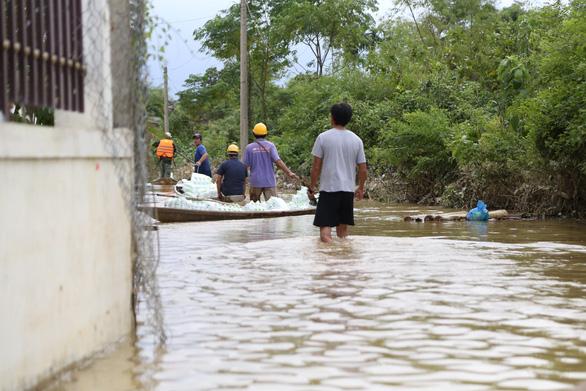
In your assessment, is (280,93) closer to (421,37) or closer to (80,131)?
(421,37)

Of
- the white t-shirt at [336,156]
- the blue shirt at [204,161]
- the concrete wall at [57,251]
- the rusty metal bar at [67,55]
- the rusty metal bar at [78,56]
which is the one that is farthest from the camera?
the blue shirt at [204,161]

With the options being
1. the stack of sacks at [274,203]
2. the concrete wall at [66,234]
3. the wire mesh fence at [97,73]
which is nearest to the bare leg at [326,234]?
A: the wire mesh fence at [97,73]

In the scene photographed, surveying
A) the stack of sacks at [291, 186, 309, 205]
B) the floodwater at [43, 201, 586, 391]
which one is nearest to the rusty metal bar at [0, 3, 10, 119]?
the floodwater at [43, 201, 586, 391]

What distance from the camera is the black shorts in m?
9.49

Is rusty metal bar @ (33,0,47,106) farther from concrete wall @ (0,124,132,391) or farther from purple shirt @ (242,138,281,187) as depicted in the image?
purple shirt @ (242,138,281,187)

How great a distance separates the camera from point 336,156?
937 centimetres

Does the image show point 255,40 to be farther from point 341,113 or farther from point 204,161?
point 341,113

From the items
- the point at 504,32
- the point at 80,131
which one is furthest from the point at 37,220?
the point at 504,32

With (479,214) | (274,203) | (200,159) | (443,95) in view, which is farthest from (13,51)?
(443,95)

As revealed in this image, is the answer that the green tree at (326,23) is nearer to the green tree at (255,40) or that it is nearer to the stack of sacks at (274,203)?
the green tree at (255,40)

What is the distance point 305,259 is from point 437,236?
4.13 m

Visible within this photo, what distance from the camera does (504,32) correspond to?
20844mm

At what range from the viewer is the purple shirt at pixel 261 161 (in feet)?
49.3

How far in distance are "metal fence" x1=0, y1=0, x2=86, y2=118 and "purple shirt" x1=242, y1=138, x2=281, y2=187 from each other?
33.9 ft
